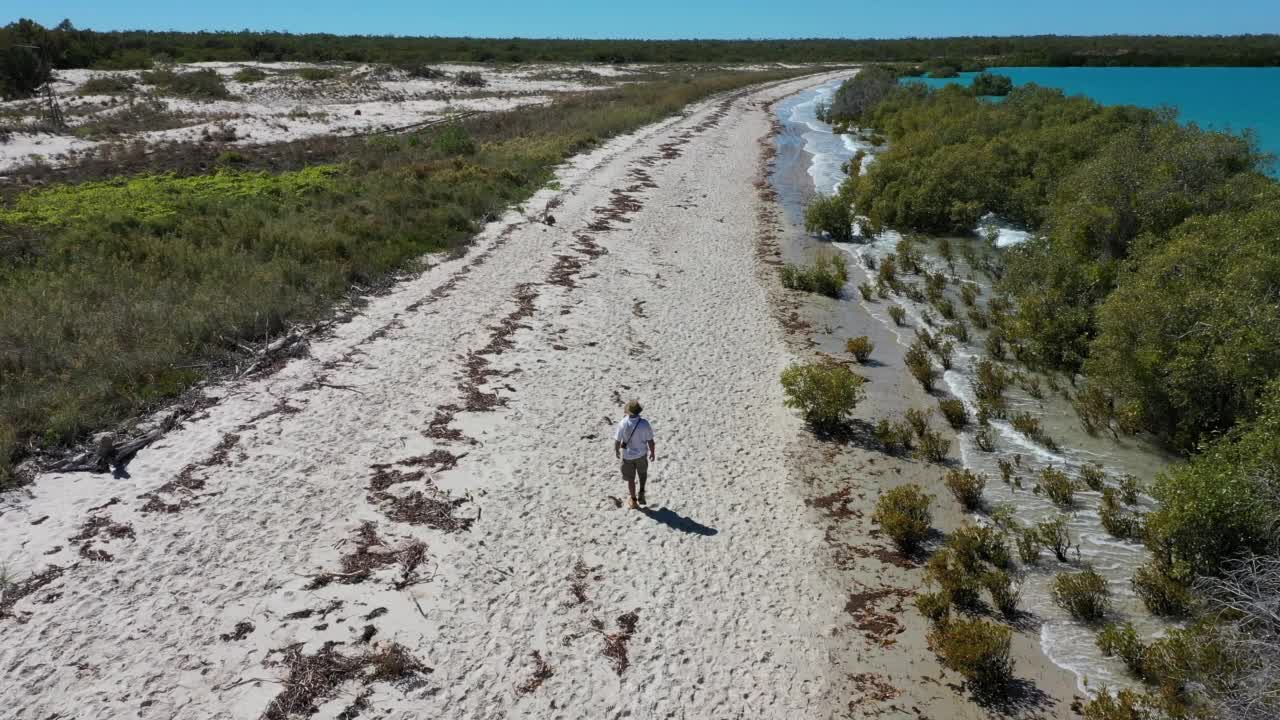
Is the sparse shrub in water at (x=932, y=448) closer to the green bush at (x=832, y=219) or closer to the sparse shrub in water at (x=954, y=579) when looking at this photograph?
the sparse shrub in water at (x=954, y=579)

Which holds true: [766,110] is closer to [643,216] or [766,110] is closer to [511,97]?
[511,97]

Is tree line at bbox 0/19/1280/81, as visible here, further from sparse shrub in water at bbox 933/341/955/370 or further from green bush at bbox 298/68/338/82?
sparse shrub in water at bbox 933/341/955/370

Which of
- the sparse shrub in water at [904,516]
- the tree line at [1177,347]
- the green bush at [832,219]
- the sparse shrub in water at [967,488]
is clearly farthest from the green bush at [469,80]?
the sparse shrub in water at [904,516]

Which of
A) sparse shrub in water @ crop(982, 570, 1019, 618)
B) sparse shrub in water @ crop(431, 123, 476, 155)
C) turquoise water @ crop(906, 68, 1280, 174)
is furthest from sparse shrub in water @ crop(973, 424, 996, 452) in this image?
sparse shrub in water @ crop(431, 123, 476, 155)

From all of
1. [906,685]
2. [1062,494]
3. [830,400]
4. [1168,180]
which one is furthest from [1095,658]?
[1168,180]

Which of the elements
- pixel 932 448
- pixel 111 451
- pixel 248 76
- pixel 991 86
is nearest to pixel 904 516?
pixel 932 448

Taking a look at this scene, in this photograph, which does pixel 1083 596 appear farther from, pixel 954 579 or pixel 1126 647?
pixel 954 579
